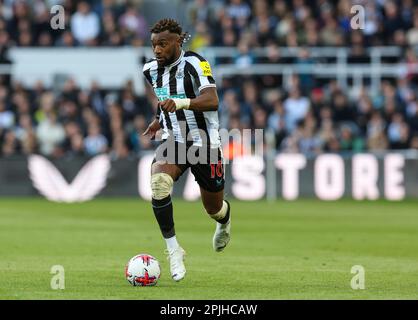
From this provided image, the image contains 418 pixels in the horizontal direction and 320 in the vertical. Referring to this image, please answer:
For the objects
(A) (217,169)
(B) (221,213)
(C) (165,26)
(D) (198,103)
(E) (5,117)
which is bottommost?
(E) (5,117)

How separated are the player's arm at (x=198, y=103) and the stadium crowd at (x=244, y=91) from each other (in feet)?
47.0

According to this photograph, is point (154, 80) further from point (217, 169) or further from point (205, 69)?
point (217, 169)

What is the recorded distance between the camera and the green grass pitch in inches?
397

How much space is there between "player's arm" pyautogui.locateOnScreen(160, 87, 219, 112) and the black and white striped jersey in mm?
138

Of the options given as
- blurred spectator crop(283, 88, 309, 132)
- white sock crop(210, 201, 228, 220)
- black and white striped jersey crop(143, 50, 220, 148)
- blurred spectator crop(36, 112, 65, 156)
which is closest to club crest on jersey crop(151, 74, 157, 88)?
black and white striped jersey crop(143, 50, 220, 148)

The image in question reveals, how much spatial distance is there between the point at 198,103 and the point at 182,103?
0.23 metres

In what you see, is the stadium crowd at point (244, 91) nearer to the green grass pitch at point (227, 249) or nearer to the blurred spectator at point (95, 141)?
the blurred spectator at point (95, 141)

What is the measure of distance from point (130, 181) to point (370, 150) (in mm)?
5437

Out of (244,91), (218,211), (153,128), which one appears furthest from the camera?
(244,91)

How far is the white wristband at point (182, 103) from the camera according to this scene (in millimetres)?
10516

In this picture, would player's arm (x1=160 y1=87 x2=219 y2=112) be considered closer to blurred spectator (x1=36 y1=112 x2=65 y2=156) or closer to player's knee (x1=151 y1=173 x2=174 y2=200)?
player's knee (x1=151 y1=173 x2=174 y2=200)

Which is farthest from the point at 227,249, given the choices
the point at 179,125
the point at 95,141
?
the point at 95,141

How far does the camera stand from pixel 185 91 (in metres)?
11.3
